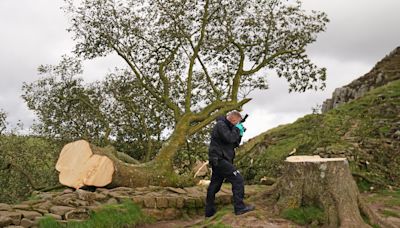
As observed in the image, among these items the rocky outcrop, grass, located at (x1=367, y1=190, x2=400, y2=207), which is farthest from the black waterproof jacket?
grass, located at (x1=367, y1=190, x2=400, y2=207)

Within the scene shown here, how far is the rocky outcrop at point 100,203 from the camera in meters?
8.25

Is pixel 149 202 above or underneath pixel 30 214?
above

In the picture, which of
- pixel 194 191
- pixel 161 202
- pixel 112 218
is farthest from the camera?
pixel 194 191

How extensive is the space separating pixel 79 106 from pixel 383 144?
12.9 metres

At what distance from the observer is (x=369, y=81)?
113 feet

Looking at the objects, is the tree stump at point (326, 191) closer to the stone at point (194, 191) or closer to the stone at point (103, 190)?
the stone at point (194, 191)

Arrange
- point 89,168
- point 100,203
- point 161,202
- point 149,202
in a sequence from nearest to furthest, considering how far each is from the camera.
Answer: point 100,203
point 149,202
point 161,202
point 89,168

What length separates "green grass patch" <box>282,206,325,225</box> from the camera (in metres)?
7.92

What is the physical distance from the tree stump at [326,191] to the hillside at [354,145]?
6.04 meters

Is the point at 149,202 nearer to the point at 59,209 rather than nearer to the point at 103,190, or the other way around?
the point at 103,190

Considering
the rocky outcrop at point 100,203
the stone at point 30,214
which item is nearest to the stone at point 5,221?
the rocky outcrop at point 100,203

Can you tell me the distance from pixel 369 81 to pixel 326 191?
2906 cm

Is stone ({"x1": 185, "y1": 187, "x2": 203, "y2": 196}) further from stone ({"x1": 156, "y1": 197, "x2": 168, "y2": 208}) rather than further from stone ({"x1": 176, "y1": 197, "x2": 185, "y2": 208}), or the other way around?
stone ({"x1": 156, "y1": 197, "x2": 168, "y2": 208})

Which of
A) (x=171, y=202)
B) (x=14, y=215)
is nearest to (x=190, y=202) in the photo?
(x=171, y=202)
